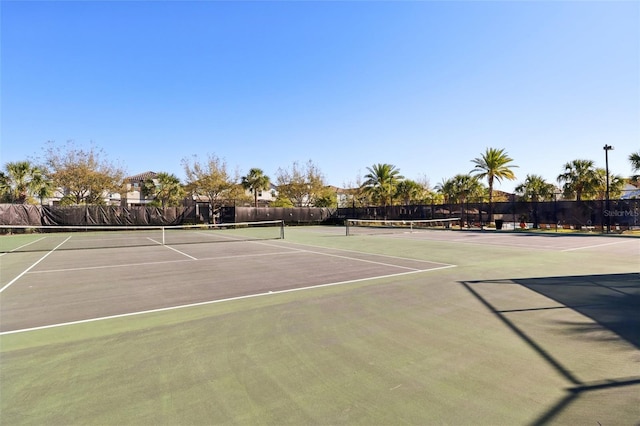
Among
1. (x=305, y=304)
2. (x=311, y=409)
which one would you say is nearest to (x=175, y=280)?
(x=305, y=304)

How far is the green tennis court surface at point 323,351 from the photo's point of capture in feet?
8.80

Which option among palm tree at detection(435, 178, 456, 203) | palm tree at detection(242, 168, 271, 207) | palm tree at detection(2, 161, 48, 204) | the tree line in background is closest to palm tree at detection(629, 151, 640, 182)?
the tree line in background

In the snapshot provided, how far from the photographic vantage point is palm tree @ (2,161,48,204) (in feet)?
105

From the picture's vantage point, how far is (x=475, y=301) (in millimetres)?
5793

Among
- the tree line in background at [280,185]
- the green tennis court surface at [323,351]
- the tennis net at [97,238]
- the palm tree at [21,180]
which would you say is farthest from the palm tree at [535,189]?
the palm tree at [21,180]

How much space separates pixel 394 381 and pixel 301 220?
37.9 meters

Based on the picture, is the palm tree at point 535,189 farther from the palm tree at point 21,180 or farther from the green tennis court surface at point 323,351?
the palm tree at point 21,180

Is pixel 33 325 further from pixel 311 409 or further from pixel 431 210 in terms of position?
pixel 431 210

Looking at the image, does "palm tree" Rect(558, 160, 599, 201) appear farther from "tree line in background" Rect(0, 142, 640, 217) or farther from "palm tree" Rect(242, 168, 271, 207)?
"palm tree" Rect(242, 168, 271, 207)

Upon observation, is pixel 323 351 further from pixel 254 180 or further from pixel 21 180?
pixel 254 180

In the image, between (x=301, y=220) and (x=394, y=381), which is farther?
(x=301, y=220)

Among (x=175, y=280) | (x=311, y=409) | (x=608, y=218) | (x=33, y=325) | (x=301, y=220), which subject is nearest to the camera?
Answer: (x=311, y=409)

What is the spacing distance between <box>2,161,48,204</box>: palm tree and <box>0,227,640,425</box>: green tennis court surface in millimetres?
33486

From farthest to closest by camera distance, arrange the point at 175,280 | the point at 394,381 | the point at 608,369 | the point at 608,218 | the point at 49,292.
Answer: the point at 608,218 < the point at 175,280 < the point at 49,292 < the point at 608,369 < the point at 394,381
